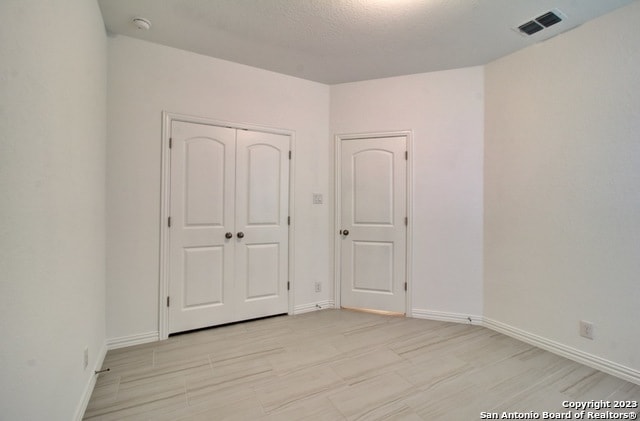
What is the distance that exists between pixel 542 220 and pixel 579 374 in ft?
3.86

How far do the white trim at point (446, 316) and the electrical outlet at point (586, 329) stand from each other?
0.84m

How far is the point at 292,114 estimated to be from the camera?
321 centimetres

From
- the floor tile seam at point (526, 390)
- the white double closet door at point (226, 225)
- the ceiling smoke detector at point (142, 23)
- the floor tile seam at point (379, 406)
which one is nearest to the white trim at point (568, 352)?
the floor tile seam at point (526, 390)

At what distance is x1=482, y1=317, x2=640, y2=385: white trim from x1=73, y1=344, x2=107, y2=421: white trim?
3282 mm

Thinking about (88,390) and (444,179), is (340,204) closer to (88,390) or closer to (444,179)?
(444,179)

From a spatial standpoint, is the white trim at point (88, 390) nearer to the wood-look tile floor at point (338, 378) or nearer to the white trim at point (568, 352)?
the wood-look tile floor at point (338, 378)

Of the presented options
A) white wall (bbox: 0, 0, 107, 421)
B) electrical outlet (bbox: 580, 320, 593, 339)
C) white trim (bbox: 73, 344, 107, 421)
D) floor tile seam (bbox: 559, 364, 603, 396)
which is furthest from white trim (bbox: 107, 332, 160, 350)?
electrical outlet (bbox: 580, 320, 593, 339)

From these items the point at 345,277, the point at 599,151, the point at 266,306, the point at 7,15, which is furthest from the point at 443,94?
the point at 7,15

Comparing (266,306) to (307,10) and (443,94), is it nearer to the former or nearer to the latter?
(307,10)

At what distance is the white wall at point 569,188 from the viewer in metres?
2.02

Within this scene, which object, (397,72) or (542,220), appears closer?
(542,220)

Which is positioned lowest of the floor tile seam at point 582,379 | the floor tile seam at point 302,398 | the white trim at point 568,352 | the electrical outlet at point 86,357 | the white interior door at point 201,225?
the floor tile seam at point 302,398

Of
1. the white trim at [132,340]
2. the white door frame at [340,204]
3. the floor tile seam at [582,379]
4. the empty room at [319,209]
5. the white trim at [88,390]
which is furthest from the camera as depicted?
the white door frame at [340,204]

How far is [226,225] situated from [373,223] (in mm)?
1604
